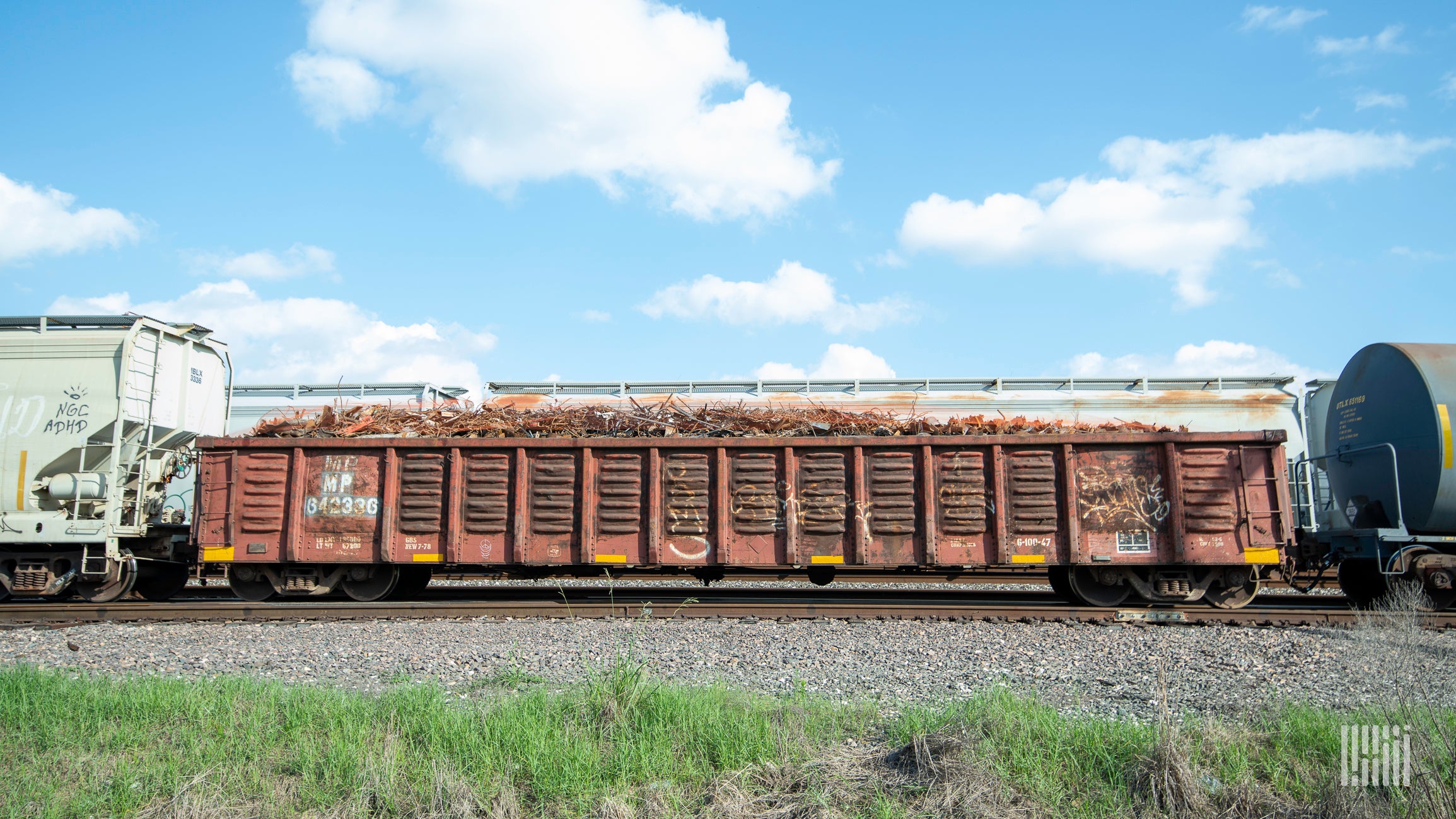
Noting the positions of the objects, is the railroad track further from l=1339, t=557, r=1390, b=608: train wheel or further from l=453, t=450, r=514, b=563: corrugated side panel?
l=453, t=450, r=514, b=563: corrugated side panel

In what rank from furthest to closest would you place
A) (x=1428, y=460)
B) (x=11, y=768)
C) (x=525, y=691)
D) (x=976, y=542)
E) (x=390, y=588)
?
(x=390, y=588) → (x=976, y=542) → (x=1428, y=460) → (x=525, y=691) → (x=11, y=768)

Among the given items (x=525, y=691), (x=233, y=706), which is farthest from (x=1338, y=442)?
(x=233, y=706)

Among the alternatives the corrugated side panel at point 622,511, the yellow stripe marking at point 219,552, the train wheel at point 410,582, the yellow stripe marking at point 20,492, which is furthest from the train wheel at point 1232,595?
the yellow stripe marking at point 20,492

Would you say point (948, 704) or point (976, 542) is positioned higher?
point (976, 542)

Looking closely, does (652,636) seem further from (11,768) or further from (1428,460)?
(1428,460)

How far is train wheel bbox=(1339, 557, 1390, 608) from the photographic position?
999 cm

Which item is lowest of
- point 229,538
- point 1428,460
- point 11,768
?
point 11,768

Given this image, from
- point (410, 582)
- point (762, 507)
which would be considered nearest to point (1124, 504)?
point (762, 507)

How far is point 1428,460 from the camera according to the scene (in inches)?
364

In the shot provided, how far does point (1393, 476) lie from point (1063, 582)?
14.2 feet

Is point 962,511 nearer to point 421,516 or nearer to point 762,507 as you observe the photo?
point 762,507

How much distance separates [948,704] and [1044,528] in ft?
17.4

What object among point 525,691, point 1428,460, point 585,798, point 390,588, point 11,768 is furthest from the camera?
point 390,588

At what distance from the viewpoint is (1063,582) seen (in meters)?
10.6
